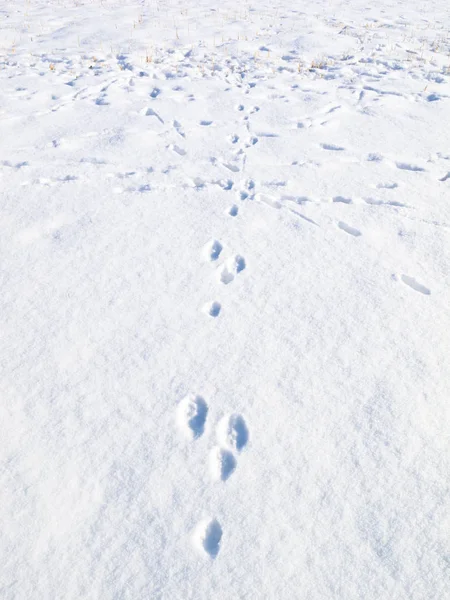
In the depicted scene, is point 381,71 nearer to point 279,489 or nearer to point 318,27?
point 318,27

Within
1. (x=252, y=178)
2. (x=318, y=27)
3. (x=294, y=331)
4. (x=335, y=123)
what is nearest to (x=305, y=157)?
(x=252, y=178)

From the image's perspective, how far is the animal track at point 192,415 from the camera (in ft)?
6.45

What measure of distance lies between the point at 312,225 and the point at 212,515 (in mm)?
2111

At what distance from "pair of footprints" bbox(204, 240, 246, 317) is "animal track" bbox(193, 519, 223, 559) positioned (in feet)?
3.91

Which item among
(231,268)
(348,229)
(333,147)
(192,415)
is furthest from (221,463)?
(333,147)

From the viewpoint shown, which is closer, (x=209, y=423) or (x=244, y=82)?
(x=209, y=423)

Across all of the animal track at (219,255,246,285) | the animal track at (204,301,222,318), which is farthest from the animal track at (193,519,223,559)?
the animal track at (219,255,246,285)

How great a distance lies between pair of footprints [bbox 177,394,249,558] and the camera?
1.64 metres

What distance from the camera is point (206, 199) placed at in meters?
3.43

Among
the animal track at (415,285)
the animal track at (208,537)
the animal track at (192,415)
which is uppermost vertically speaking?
the animal track at (415,285)

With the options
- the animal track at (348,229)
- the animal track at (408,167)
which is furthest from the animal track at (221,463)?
the animal track at (408,167)

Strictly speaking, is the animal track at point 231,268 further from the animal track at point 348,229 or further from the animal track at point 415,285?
the animal track at point 415,285

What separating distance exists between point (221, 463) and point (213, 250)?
153 centimetres

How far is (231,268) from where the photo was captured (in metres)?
2.82
